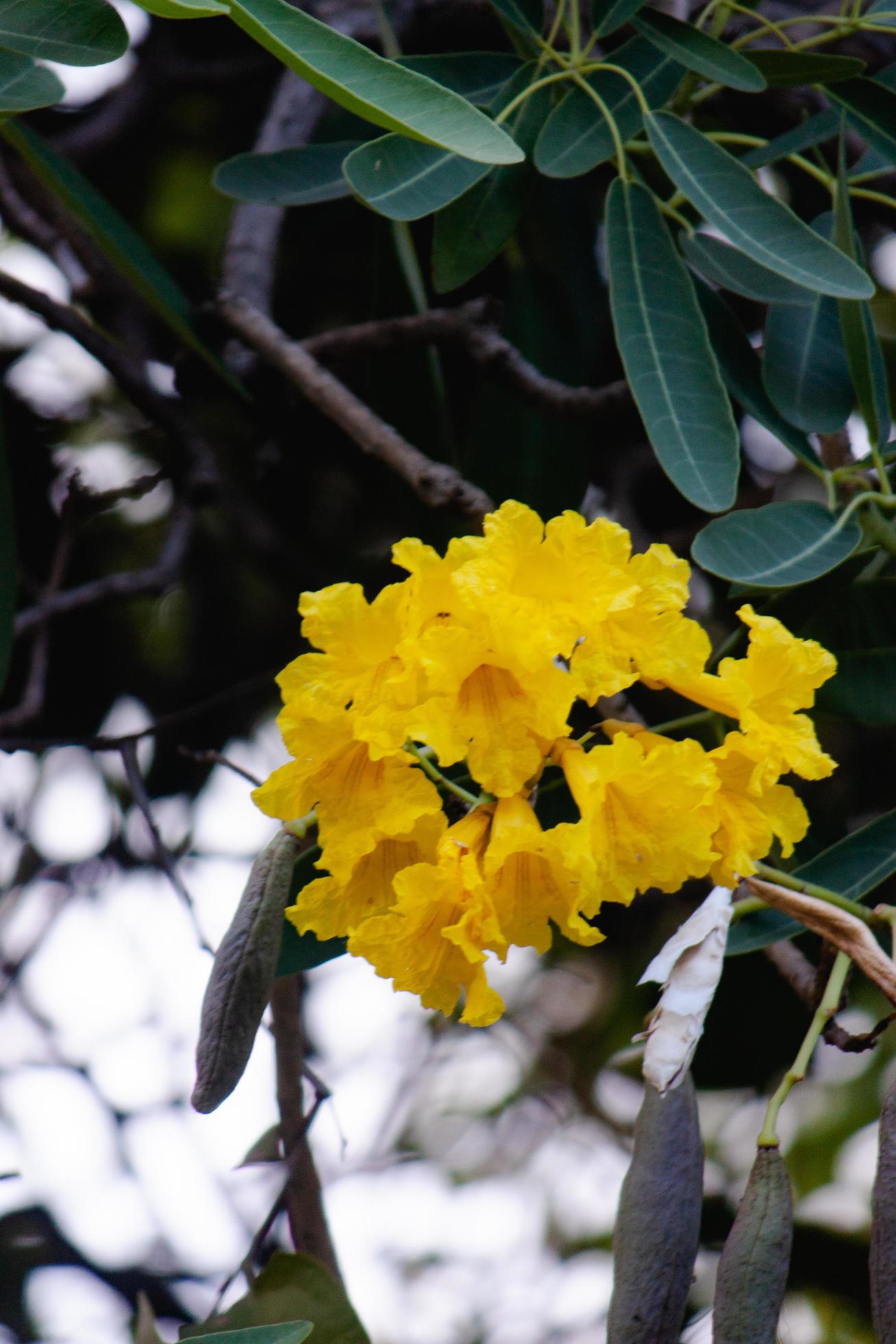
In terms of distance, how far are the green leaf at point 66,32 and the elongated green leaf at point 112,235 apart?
0.45m

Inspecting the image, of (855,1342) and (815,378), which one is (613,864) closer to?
(815,378)

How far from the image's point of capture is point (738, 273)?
1.41 metres

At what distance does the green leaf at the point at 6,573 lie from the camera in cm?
159

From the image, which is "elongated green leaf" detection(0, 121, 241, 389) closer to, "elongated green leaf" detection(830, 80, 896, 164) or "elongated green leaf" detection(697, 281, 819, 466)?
"elongated green leaf" detection(697, 281, 819, 466)

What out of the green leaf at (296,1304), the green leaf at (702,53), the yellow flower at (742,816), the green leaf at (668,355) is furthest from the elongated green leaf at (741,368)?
the green leaf at (296,1304)

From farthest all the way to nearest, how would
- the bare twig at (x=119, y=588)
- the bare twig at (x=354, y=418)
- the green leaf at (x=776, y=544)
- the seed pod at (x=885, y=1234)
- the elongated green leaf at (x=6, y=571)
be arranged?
the bare twig at (x=119, y=588)
the elongated green leaf at (x=6, y=571)
the bare twig at (x=354, y=418)
the green leaf at (x=776, y=544)
the seed pod at (x=885, y=1234)

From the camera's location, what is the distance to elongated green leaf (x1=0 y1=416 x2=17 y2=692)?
5.21ft

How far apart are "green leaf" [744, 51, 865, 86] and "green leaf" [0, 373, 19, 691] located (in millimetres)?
1038

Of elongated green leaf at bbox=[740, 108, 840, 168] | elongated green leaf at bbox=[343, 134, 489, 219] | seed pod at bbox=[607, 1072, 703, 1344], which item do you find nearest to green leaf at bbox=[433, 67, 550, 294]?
elongated green leaf at bbox=[343, 134, 489, 219]

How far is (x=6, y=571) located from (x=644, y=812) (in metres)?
0.99

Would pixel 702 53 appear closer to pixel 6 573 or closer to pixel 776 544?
pixel 776 544

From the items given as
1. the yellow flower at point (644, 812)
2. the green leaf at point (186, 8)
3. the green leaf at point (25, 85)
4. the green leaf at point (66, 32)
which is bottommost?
the yellow flower at point (644, 812)

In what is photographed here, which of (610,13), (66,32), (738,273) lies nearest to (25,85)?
(66,32)

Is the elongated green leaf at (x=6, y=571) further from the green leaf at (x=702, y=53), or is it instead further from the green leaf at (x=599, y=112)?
the green leaf at (x=702, y=53)
